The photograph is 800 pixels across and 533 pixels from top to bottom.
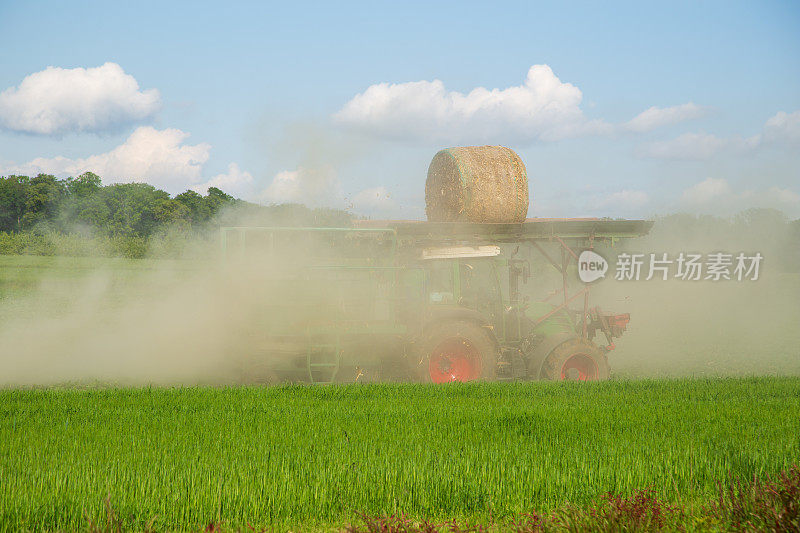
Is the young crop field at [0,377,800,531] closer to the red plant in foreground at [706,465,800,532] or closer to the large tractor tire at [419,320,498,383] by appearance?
the red plant in foreground at [706,465,800,532]

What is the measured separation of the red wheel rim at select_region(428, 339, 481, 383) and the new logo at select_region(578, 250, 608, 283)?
235 cm

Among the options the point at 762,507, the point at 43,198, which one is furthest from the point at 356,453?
the point at 43,198

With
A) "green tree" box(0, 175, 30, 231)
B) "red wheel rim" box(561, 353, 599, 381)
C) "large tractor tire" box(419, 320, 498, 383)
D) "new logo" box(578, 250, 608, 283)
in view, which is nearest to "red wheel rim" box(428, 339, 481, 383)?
"large tractor tire" box(419, 320, 498, 383)

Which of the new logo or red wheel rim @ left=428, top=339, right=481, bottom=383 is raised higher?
the new logo

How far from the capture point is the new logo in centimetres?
1112

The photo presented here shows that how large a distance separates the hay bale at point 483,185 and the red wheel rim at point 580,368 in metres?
2.56

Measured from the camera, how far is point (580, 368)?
434 inches

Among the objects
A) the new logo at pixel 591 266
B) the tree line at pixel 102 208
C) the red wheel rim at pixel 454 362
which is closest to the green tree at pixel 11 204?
the tree line at pixel 102 208

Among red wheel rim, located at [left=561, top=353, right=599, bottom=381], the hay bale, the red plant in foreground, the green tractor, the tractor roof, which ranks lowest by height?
red wheel rim, located at [left=561, top=353, right=599, bottom=381]

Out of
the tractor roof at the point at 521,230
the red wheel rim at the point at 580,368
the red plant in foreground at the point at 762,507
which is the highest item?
the tractor roof at the point at 521,230

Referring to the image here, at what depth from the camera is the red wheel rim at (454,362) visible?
415 inches

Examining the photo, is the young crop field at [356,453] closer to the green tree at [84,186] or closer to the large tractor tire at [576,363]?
the large tractor tire at [576,363]

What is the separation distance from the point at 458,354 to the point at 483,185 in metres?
2.85

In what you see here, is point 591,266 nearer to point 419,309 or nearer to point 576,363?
point 576,363
